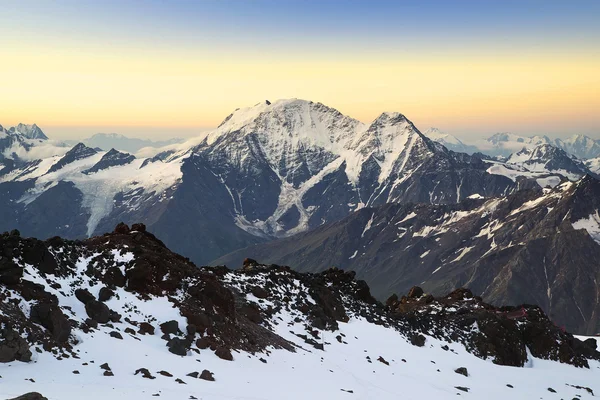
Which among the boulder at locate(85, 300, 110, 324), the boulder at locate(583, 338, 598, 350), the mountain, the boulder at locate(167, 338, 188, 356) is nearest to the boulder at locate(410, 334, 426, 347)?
the mountain

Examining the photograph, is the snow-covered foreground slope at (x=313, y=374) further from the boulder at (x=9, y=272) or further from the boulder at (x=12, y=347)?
the boulder at (x=9, y=272)

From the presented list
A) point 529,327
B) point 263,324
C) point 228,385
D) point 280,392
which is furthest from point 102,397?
point 529,327

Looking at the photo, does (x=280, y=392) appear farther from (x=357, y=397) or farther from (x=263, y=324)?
(x=263, y=324)

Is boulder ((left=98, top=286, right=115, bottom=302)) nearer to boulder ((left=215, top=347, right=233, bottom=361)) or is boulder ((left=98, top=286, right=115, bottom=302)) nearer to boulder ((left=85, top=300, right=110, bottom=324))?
boulder ((left=85, top=300, right=110, bottom=324))

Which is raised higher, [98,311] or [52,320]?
[52,320]

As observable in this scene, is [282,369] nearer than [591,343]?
Yes

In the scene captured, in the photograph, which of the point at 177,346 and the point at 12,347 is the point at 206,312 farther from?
the point at 12,347

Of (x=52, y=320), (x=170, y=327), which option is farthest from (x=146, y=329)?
(x=52, y=320)

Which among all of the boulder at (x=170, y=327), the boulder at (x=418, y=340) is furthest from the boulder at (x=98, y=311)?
the boulder at (x=418, y=340)
